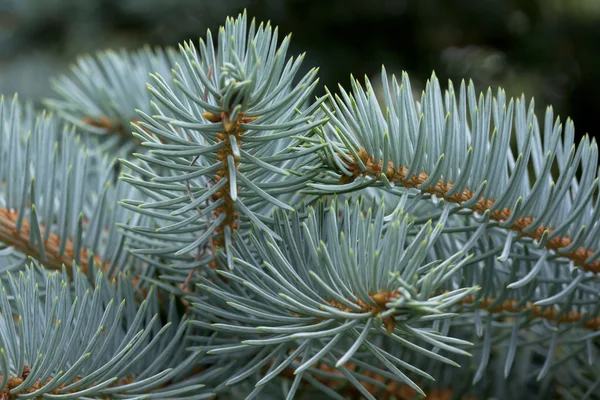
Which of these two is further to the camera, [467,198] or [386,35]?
[386,35]

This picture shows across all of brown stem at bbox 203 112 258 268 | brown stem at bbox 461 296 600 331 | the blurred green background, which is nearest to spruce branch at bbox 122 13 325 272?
brown stem at bbox 203 112 258 268

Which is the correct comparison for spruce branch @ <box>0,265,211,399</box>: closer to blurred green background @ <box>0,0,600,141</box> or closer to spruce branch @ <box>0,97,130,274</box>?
spruce branch @ <box>0,97,130,274</box>

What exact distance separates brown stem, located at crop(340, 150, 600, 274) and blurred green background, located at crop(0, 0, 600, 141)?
0.80 meters

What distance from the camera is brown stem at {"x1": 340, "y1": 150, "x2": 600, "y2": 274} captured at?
264mm

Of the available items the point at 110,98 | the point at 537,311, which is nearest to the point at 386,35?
the point at 110,98

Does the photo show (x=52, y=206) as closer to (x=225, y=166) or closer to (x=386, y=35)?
(x=225, y=166)

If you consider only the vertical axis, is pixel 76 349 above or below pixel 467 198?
below

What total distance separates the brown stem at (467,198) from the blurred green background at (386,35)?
0.80 meters

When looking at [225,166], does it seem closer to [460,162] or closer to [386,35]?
[460,162]

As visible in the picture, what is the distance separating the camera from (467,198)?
273 mm

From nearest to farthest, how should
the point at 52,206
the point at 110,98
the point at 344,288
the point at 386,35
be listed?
the point at 344,288 → the point at 52,206 → the point at 110,98 → the point at 386,35

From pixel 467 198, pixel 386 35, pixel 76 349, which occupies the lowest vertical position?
pixel 76 349

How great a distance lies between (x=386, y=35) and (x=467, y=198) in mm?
920

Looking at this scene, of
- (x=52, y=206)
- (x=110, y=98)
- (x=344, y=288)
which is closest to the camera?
(x=344, y=288)
